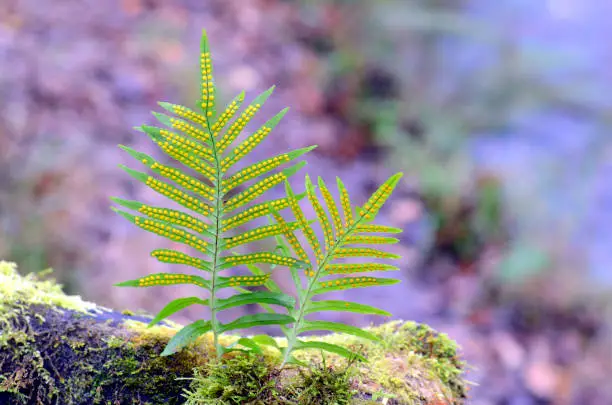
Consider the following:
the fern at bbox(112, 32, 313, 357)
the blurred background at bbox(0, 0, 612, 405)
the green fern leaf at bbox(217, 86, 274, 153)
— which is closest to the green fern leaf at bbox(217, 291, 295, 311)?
the fern at bbox(112, 32, 313, 357)

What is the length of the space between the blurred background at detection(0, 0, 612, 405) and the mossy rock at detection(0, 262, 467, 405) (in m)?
2.46

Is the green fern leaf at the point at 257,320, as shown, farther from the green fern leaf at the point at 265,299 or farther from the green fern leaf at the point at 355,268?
the green fern leaf at the point at 355,268

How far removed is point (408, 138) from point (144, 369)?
5489 millimetres

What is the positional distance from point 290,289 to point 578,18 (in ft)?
20.4

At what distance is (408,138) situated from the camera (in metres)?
6.52

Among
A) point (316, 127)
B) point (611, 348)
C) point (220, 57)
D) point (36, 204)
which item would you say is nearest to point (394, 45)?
point (316, 127)

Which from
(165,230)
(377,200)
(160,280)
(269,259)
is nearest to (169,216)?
(165,230)

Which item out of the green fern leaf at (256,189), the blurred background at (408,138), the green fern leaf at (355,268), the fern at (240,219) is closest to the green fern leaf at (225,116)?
the fern at (240,219)

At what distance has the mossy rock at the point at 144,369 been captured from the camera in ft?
4.24

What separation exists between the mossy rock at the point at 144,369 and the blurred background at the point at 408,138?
2.46 metres

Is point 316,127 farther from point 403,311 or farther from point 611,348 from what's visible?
point 611,348

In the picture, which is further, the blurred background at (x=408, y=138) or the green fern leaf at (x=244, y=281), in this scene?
the blurred background at (x=408, y=138)

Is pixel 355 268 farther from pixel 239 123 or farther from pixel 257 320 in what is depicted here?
pixel 239 123

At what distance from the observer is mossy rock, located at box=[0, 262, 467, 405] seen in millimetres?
1291
